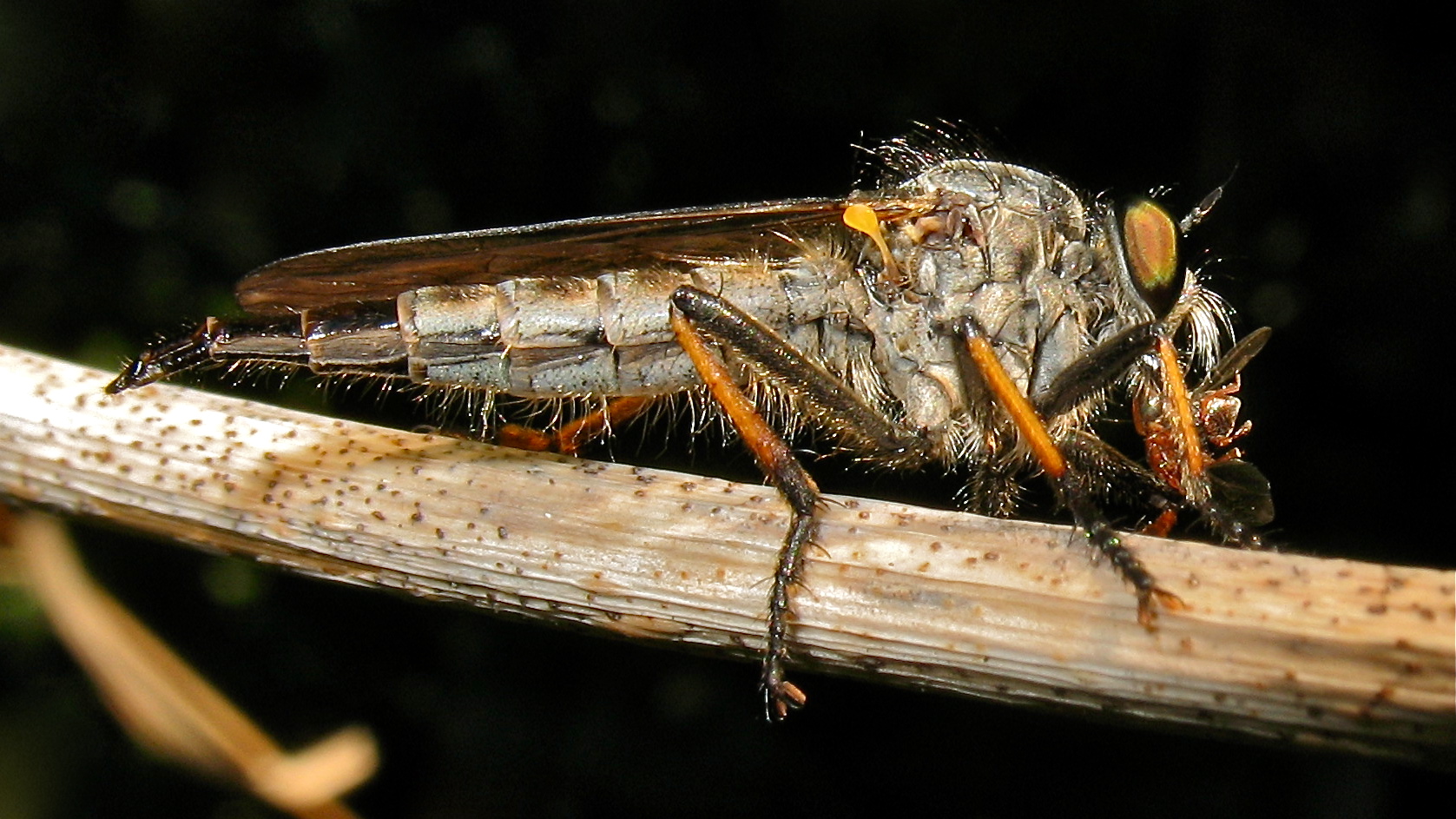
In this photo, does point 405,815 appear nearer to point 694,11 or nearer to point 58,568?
point 58,568

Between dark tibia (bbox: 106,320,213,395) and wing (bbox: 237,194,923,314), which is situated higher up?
wing (bbox: 237,194,923,314)

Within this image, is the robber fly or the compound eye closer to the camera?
the robber fly

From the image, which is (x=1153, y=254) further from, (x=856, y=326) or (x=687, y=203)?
(x=687, y=203)

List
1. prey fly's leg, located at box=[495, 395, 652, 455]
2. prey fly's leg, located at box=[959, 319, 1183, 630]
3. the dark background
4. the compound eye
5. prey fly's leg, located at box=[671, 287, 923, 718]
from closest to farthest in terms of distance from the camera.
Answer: prey fly's leg, located at box=[959, 319, 1183, 630] < prey fly's leg, located at box=[671, 287, 923, 718] < prey fly's leg, located at box=[495, 395, 652, 455] < the compound eye < the dark background

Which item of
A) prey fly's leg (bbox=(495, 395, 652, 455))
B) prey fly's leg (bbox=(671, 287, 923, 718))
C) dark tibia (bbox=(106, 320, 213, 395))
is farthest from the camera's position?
prey fly's leg (bbox=(495, 395, 652, 455))

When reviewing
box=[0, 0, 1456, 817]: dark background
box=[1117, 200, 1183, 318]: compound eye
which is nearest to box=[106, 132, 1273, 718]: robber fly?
box=[1117, 200, 1183, 318]: compound eye

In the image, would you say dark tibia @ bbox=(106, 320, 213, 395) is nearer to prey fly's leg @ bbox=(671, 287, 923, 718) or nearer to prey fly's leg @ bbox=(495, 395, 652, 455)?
prey fly's leg @ bbox=(495, 395, 652, 455)

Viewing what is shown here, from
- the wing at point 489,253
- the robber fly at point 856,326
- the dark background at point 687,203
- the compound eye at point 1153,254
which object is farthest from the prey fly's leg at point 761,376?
the dark background at point 687,203
